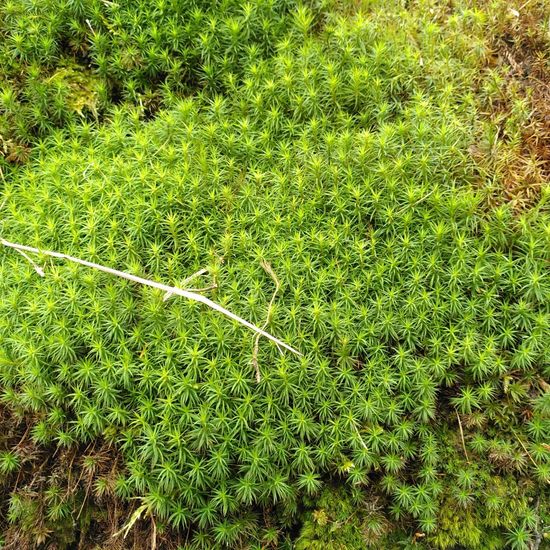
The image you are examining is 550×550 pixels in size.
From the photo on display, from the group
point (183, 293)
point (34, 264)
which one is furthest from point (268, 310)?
point (34, 264)

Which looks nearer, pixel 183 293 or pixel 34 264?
pixel 183 293

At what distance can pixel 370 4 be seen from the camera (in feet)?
10.1

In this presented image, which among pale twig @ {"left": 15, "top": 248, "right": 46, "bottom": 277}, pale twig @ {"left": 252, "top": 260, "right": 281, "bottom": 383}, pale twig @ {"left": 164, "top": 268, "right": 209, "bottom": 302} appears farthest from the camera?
pale twig @ {"left": 15, "top": 248, "right": 46, "bottom": 277}

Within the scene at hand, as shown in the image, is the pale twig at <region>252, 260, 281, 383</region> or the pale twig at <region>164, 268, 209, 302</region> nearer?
the pale twig at <region>252, 260, 281, 383</region>

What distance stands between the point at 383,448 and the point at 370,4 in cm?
241

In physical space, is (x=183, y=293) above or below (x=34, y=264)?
above

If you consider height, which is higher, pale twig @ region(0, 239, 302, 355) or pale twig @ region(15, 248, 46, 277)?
pale twig @ region(0, 239, 302, 355)

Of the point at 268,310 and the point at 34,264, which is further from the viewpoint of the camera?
the point at 34,264

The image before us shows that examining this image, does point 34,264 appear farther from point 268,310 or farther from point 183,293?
point 268,310

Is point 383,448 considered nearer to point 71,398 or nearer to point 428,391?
point 428,391

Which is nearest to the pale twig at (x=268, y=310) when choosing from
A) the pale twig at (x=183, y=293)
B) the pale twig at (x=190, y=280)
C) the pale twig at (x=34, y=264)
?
the pale twig at (x=183, y=293)

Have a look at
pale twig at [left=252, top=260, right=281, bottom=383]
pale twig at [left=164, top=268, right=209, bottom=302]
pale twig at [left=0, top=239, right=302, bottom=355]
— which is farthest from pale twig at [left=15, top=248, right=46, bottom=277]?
pale twig at [left=252, top=260, right=281, bottom=383]

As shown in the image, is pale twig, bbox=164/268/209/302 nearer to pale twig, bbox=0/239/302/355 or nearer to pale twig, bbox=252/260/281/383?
pale twig, bbox=0/239/302/355

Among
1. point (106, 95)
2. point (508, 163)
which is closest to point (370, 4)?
point (508, 163)
